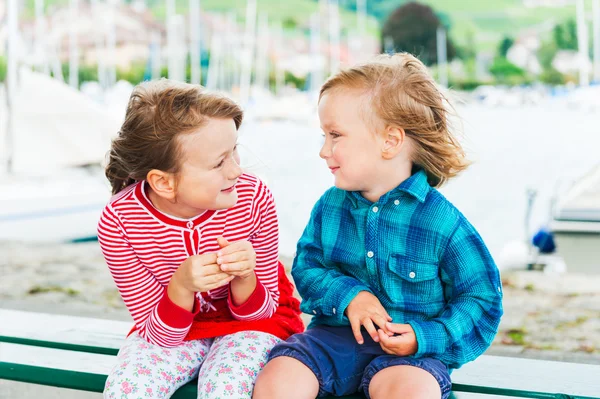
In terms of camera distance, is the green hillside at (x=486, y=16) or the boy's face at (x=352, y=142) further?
the green hillside at (x=486, y=16)

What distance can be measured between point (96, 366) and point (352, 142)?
0.90 metres

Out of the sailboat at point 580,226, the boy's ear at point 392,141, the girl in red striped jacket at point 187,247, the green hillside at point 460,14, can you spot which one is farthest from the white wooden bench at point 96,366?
the green hillside at point 460,14

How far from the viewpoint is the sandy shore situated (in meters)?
4.18

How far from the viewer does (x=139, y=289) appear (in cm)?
185

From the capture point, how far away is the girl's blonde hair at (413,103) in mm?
1761

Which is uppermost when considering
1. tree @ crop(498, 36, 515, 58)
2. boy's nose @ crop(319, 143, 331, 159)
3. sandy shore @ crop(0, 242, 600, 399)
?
tree @ crop(498, 36, 515, 58)

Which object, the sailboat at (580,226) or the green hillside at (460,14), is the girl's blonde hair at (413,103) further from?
the green hillside at (460,14)

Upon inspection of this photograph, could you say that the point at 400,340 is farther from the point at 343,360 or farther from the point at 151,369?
the point at 151,369

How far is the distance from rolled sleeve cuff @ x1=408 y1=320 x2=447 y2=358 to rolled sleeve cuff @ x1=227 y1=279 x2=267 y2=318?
15.0 inches

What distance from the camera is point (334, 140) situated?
70.8 inches

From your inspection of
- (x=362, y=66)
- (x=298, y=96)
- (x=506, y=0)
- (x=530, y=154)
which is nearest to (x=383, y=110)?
(x=362, y=66)

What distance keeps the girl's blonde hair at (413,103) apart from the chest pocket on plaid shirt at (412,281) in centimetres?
23

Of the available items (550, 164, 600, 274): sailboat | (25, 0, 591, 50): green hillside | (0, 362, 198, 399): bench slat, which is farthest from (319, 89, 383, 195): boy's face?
(25, 0, 591, 50): green hillside

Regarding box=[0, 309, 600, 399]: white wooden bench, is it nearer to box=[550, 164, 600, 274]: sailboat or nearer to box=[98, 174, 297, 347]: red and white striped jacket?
box=[98, 174, 297, 347]: red and white striped jacket
